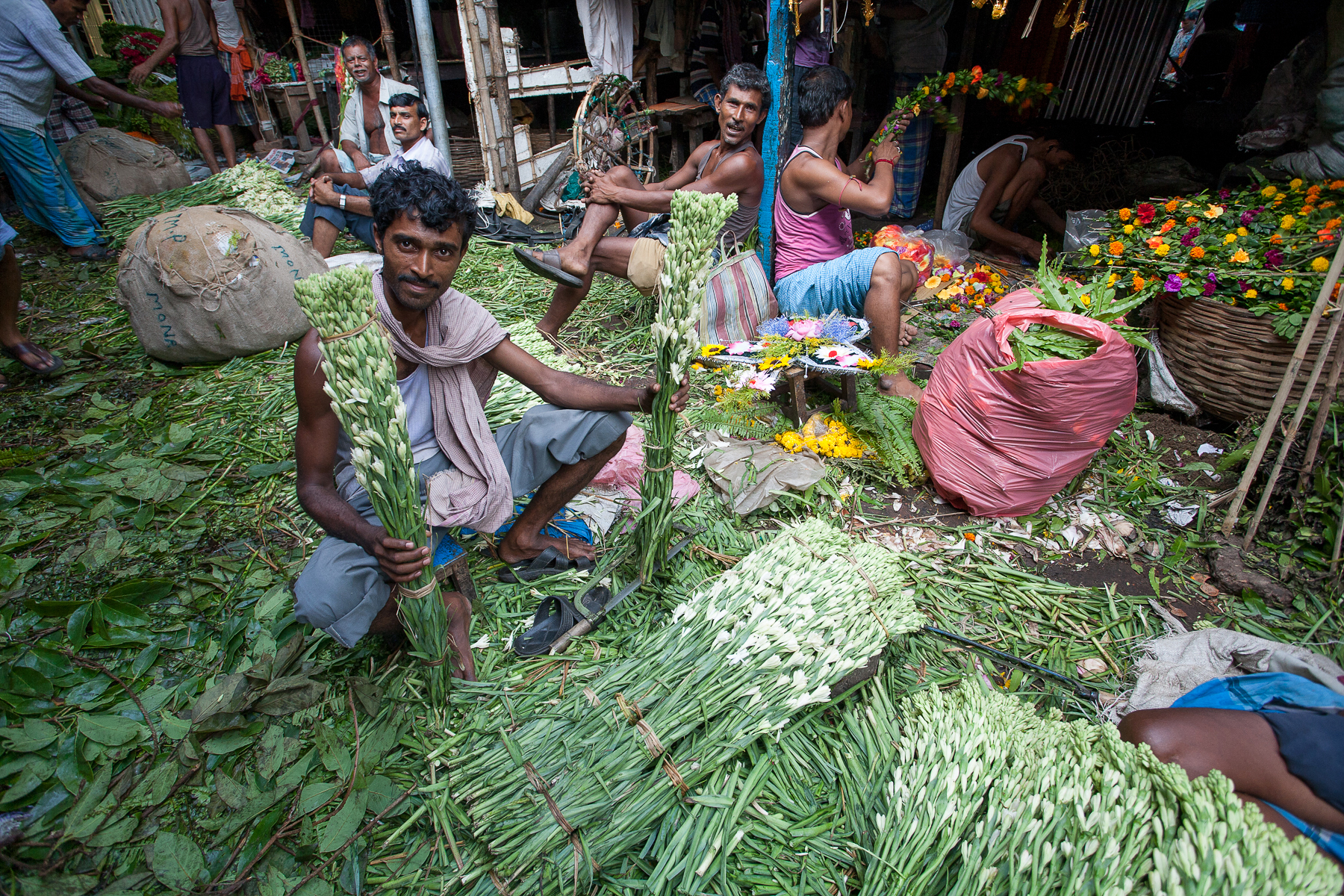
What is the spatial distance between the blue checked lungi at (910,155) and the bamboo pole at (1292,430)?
427cm

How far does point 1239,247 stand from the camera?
3.30 m

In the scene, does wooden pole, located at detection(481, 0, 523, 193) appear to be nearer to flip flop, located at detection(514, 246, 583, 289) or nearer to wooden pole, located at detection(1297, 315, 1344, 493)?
flip flop, located at detection(514, 246, 583, 289)

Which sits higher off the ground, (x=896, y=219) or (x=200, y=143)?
(x=200, y=143)

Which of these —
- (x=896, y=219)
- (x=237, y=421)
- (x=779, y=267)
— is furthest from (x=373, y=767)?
(x=896, y=219)

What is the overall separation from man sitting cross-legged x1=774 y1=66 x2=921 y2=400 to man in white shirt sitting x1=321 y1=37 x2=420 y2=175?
3433 millimetres

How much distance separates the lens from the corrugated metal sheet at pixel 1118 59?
260 inches

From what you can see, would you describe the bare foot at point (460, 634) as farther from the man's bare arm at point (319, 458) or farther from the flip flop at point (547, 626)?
the man's bare arm at point (319, 458)

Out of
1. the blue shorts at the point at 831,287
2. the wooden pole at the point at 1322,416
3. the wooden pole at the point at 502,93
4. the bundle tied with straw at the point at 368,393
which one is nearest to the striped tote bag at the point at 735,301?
the blue shorts at the point at 831,287

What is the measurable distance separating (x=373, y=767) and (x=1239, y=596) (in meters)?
3.27

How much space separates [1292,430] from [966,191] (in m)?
3.91

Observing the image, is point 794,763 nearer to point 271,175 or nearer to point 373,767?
point 373,767

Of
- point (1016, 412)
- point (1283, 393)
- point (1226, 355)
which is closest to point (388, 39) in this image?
point (1016, 412)

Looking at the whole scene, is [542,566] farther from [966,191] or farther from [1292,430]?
[966,191]

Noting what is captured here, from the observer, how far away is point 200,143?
7.30 m
